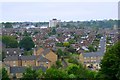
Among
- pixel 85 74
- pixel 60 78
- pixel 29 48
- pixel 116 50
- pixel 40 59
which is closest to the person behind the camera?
pixel 116 50

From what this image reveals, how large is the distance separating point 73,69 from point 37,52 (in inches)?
314

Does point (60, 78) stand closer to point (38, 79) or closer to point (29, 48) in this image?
point (38, 79)

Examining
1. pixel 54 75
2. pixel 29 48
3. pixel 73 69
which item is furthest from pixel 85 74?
pixel 29 48

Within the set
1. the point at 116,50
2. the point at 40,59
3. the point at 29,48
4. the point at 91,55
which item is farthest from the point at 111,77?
the point at 29,48

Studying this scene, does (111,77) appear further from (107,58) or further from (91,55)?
(91,55)

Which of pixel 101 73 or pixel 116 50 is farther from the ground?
pixel 116 50

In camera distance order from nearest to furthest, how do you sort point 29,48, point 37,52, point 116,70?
point 116,70 → point 37,52 → point 29,48

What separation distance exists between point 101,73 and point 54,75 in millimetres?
2111

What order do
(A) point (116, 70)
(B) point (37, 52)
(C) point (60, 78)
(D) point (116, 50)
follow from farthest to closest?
(B) point (37, 52) < (C) point (60, 78) < (D) point (116, 50) < (A) point (116, 70)

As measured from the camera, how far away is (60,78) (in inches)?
355

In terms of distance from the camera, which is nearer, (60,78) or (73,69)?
(60,78)

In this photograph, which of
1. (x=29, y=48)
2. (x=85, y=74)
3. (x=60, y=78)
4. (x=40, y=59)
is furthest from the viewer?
(x=29, y=48)

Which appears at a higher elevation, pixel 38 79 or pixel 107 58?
pixel 107 58

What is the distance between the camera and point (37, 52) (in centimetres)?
1823
